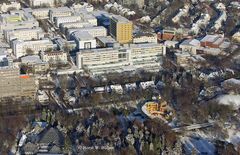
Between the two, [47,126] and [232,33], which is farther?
[232,33]

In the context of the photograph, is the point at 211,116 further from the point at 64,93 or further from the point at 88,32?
the point at 88,32

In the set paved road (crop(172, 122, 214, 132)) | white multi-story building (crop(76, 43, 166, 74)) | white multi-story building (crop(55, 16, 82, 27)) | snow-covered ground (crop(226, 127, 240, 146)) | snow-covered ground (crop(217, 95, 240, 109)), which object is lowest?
snow-covered ground (crop(226, 127, 240, 146))

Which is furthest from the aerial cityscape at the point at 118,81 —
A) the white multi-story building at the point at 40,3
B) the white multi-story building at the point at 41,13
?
the white multi-story building at the point at 40,3

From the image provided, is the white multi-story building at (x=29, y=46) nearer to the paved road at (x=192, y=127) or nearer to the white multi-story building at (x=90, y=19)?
the white multi-story building at (x=90, y=19)

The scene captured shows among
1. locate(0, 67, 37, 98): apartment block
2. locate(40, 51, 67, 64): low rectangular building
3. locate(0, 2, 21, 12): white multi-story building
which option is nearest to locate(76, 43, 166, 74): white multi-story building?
locate(40, 51, 67, 64): low rectangular building

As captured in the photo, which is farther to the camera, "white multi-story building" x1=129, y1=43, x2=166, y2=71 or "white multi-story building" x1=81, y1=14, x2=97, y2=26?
"white multi-story building" x1=81, y1=14, x2=97, y2=26

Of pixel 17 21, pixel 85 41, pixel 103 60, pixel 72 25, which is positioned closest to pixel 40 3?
pixel 17 21

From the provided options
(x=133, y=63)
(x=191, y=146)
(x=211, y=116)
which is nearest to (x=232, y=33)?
(x=133, y=63)

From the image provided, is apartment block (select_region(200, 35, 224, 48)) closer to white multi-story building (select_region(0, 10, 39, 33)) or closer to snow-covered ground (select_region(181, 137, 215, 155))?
white multi-story building (select_region(0, 10, 39, 33))
